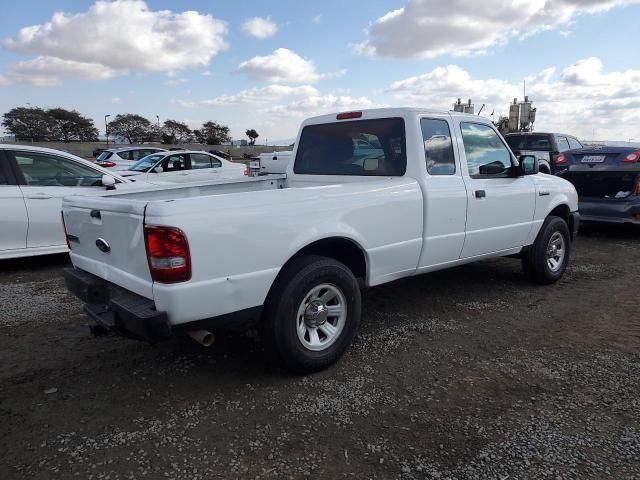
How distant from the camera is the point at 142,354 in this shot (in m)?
3.85

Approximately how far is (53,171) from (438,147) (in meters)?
5.01

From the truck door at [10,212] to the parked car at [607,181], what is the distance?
837 centimetres

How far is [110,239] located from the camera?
3.12m

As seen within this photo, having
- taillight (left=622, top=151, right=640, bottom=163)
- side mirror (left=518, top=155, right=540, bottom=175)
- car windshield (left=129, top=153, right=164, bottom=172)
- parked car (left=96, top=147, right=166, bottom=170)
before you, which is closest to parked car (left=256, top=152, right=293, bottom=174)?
car windshield (left=129, top=153, right=164, bottom=172)

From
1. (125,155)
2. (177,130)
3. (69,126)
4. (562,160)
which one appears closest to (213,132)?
(177,130)

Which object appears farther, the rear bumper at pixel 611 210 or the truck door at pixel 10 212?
the rear bumper at pixel 611 210

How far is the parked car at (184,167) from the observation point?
1239 centimetres

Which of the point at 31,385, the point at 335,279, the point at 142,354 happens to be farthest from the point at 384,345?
the point at 31,385

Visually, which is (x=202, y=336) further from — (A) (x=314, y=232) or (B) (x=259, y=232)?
(A) (x=314, y=232)

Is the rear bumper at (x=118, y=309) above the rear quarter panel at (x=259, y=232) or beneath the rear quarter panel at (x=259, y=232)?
beneath

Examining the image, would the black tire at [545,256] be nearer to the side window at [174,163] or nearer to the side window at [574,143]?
the side window at [574,143]

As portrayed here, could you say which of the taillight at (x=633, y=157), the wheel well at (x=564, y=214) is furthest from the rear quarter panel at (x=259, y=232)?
the taillight at (x=633, y=157)

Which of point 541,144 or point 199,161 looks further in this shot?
point 199,161

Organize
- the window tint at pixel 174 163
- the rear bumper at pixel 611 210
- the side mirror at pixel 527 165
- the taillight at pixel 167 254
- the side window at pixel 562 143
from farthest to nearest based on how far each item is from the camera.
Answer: the window tint at pixel 174 163
the side window at pixel 562 143
the rear bumper at pixel 611 210
the side mirror at pixel 527 165
the taillight at pixel 167 254
